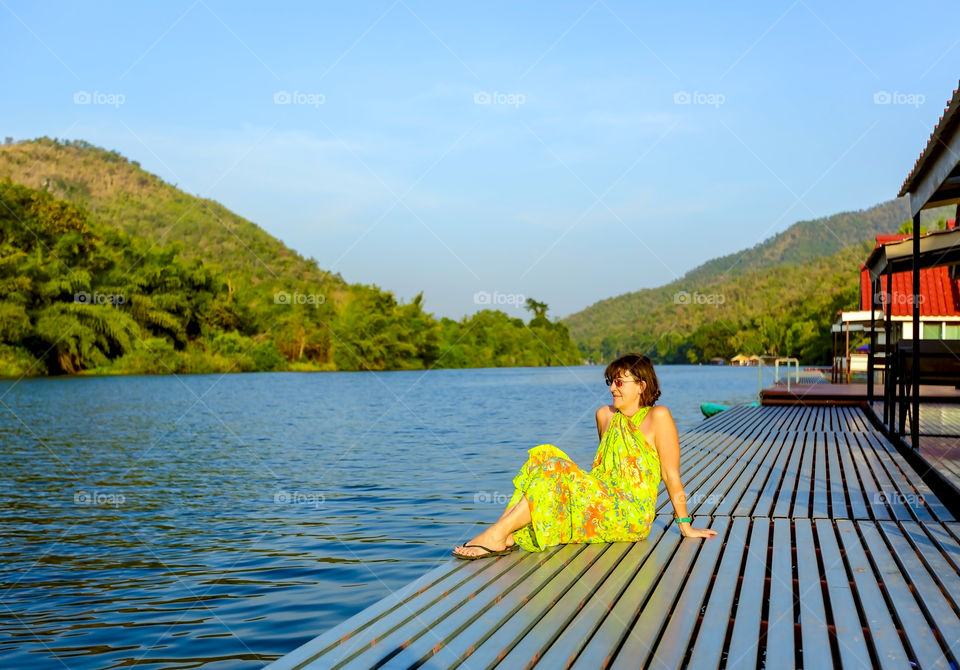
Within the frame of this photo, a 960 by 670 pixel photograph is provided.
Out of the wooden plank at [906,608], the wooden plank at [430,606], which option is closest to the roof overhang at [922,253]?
the wooden plank at [906,608]

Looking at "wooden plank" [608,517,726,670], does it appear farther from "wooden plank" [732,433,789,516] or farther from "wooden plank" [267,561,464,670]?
"wooden plank" [732,433,789,516]

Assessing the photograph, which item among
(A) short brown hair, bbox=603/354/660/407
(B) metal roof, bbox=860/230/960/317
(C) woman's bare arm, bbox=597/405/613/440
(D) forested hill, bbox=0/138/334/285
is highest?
(D) forested hill, bbox=0/138/334/285

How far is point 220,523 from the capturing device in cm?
830

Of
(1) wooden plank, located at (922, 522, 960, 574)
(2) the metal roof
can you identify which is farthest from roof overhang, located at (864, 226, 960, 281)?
(2) the metal roof

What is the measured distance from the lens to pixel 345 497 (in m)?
9.78

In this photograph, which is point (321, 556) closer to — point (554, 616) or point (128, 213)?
point (554, 616)

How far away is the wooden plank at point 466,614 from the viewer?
9.78 ft

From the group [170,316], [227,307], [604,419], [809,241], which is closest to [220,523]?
[604,419]

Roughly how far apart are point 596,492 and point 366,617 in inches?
59.7

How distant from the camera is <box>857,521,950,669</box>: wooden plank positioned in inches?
110

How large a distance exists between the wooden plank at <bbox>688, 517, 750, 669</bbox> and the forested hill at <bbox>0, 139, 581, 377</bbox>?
4147 centimetres

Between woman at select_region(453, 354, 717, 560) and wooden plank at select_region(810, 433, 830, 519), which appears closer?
woman at select_region(453, 354, 717, 560)

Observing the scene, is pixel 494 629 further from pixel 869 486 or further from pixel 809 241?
pixel 809 241

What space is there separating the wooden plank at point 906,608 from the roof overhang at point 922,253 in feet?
13.9
